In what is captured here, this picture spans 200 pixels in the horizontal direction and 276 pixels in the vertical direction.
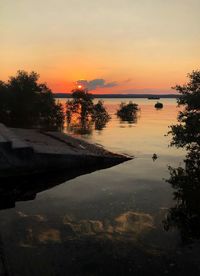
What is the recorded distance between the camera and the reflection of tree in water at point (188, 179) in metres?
18.0

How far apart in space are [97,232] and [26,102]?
55978 millimetres

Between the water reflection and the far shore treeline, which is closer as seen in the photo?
the water reflection

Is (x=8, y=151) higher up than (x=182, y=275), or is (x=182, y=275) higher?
(x=8, y=151)

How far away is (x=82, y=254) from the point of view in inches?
574

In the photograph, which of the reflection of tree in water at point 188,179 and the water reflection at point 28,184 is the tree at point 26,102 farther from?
the reflection of tree in water at point 188,179

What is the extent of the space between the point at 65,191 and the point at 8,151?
769 centimetres

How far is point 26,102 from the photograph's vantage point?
69.6 metres

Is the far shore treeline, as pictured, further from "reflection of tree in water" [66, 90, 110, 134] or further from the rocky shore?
the rocky shore

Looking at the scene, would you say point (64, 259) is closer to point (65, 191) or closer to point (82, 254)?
point (82, 254)

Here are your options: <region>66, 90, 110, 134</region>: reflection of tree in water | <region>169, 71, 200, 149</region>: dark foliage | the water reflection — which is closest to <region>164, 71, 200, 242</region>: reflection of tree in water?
<region>169, 71, 200, 149</region>: dark foliage

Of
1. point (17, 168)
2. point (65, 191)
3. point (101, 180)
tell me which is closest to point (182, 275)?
point (65, 191)

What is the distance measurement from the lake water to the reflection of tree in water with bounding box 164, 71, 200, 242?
565 millimetres

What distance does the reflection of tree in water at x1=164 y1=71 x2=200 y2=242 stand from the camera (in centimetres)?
1800

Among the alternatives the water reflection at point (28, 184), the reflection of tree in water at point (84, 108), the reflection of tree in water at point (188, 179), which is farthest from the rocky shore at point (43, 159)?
the reflection of tree in water at point (84, 108)
